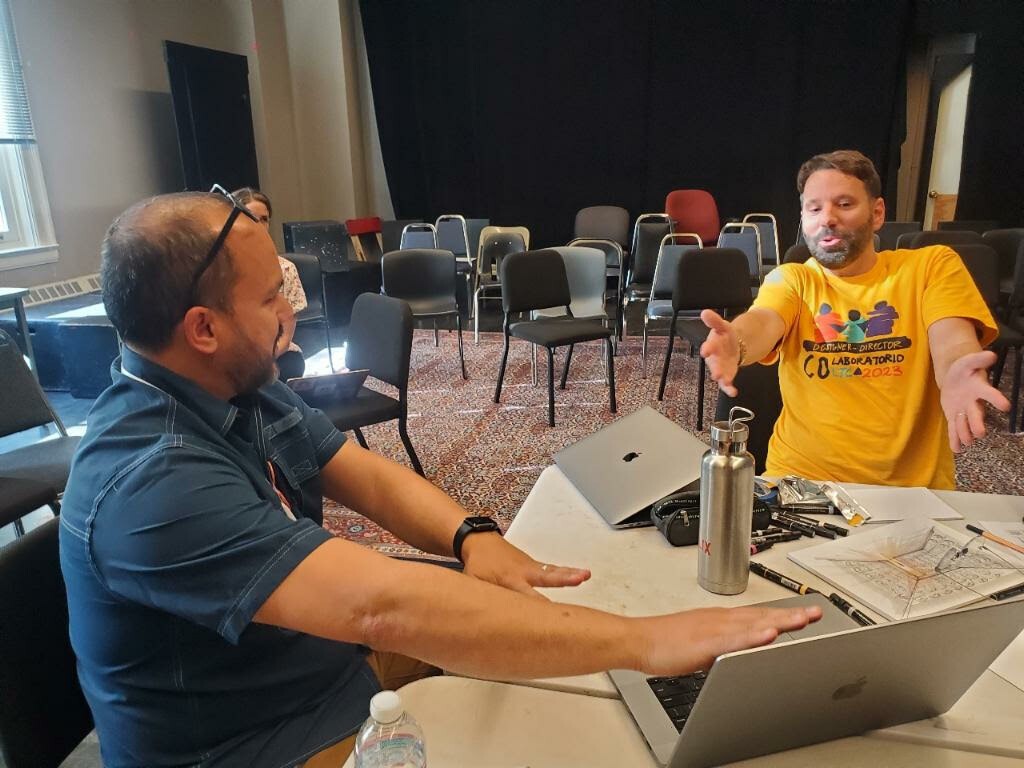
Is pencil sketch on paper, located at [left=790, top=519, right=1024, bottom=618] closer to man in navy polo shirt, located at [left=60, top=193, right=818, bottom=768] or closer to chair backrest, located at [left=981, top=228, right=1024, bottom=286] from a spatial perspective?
man in navy polo shirt, located at [left=60, top=193, right=818, bottom=768]

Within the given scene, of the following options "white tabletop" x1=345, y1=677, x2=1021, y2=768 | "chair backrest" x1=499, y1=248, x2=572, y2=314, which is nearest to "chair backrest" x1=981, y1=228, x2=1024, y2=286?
"chair backrest" x1=499, y1=248, x2=572, y2=314

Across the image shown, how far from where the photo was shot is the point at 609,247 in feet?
20.4

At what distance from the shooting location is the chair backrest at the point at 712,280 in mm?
4160

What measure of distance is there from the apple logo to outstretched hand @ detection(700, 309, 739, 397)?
680 mm

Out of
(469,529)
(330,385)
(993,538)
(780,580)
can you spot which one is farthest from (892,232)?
(469,529)

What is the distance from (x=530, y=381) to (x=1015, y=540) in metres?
3.54

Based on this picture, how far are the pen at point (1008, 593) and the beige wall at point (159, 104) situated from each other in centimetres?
556

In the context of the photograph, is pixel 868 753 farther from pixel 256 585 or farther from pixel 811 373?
pixel 811 373

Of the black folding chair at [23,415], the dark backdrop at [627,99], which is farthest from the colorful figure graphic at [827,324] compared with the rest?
the dark backdrop at [627,99]

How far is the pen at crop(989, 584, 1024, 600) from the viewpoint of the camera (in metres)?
1.01

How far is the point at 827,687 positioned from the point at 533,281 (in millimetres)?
3713

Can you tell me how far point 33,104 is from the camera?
4863 mm

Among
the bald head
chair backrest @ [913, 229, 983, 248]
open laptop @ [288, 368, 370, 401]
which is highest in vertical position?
the bald head

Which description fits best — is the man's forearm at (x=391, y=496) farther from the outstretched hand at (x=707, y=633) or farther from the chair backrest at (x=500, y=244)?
the chair backrest at (x=500, y=244)
